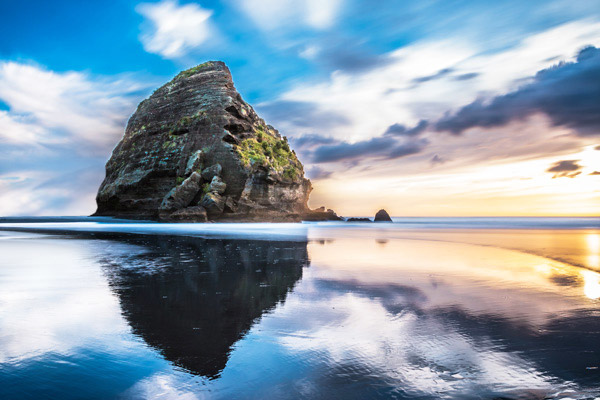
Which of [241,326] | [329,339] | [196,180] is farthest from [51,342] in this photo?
[196,180]

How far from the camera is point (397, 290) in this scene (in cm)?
799

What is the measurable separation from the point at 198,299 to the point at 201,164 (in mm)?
55334

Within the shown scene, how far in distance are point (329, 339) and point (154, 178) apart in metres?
65.2

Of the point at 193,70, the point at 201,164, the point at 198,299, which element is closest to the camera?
the point at 198,299

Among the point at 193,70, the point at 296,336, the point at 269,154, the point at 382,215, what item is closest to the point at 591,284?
the point at 296,336

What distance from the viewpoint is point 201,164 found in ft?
195

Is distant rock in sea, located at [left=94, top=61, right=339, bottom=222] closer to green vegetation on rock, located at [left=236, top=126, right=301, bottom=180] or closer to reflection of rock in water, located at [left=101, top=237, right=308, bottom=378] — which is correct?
green vegetation on rock, located at [left=236, top=126, right=301, bottom=180]

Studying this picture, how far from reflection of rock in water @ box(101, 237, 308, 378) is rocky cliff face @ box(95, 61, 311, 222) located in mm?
44749

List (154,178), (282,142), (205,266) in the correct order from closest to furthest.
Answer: (205,266)
(154,178)
(282,142)

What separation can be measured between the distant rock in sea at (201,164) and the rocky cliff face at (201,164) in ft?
0.56

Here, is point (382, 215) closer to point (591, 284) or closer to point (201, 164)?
point (201, 164)

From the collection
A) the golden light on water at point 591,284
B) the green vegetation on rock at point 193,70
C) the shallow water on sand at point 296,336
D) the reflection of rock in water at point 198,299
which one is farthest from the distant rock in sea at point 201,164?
the golden light on water at point 591,284

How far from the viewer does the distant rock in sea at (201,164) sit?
5753 centimetres

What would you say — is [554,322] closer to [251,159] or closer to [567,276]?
[567,276]
